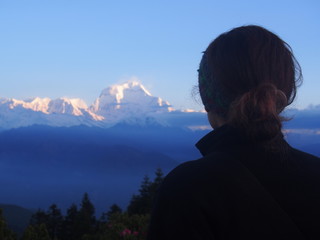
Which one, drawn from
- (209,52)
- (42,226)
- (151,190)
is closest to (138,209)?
(151,190)

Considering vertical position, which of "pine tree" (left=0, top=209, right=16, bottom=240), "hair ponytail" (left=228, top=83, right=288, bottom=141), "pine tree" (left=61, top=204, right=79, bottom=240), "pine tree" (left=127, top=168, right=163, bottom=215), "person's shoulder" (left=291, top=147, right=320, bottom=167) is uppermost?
"hair ponytail" (left=228, top=83, right=288, bottom=141)

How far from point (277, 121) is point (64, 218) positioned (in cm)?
4649

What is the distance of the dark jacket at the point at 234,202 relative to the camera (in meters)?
1.38

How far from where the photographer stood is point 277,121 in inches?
65.1

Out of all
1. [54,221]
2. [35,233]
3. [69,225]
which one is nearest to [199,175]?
[35,233]

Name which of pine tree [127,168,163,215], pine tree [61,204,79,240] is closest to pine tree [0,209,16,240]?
pine tree [127,168,163,215]

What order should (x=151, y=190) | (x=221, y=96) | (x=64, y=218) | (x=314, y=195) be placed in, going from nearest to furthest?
1. (x=314, y=195)
2. (x=221, y=96)
3. (x=151, y=190)
4. (x=64, y=218)

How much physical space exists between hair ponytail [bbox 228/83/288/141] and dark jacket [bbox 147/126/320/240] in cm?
10

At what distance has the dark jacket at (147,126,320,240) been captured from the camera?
1.38m

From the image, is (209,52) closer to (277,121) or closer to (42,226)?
(277,121)

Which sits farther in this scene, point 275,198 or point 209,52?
→ point 209,52

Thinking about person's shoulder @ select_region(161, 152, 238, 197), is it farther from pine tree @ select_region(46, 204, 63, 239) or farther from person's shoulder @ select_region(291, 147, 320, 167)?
pine tree @ select_region(46, 204, 63, 239)

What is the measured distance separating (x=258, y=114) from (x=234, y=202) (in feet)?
1.43

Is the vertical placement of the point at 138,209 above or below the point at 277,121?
below
